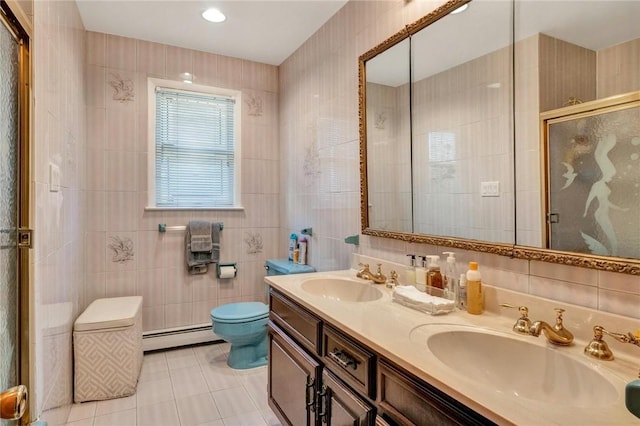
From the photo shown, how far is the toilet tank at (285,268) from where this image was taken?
8.83 ft

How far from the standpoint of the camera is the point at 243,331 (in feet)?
8.39

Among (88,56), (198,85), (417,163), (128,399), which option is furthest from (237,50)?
(128,399)

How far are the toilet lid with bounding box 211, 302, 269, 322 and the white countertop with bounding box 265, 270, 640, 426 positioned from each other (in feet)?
3.38

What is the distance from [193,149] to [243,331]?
163 centimetres

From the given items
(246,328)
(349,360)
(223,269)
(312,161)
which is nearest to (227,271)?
(223,269)

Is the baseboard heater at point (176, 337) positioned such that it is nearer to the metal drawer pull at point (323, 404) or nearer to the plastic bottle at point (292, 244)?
the plastic bottle at point (292, 244)

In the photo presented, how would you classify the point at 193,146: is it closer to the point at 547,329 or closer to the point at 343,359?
the point at 343,359

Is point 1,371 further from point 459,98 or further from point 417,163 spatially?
point 459,98

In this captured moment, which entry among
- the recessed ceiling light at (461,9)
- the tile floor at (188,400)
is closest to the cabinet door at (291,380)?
the tile floor at (188,400)

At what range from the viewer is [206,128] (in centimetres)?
320

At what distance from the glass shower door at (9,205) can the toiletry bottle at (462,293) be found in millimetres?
1455

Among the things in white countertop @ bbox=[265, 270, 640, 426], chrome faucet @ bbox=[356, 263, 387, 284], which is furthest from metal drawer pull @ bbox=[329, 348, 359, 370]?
chrome faucet @ bbox=[356, 263, 387, 284]

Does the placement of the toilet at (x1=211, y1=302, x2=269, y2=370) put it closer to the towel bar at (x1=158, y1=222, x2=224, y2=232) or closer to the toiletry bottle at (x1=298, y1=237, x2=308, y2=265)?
the toiletry bottle at (x1=298, y1=237, x2=308, y2=265)

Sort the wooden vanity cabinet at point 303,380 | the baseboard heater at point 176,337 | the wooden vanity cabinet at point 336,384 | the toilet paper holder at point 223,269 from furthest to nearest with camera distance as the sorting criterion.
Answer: the toilet paper holder at point 223,269 → the baseboard heater at point 176,337 → the wooden vanity cabinet at point 303,380 → the wooden vanity cabinet at point 336,384
